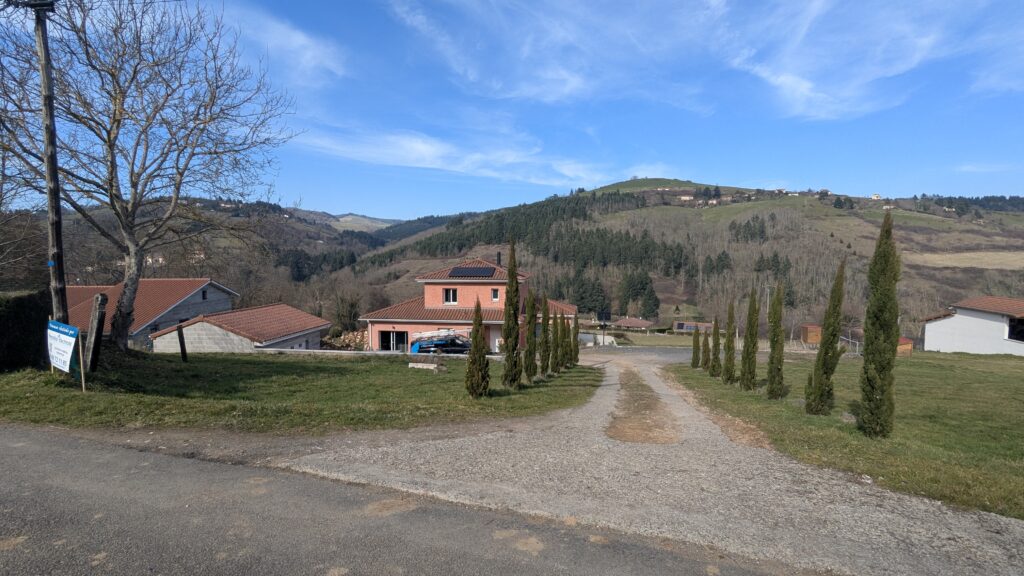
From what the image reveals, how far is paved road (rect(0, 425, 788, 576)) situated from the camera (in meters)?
3.54

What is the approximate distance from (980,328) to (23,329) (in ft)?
172

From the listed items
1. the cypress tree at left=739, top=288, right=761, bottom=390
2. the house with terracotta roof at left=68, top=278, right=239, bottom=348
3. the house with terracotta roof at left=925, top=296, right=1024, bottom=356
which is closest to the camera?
the cypress tree at left=739, top=288, right=761, bottom=390

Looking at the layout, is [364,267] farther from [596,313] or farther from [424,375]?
[424,375]

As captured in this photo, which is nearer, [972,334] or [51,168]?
[51,168]

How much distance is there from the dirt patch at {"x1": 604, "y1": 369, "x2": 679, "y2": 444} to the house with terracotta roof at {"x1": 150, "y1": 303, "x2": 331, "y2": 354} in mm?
19854

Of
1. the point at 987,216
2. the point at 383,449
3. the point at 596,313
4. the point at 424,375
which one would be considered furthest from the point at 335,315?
the point at 987,216

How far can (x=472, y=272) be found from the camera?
34312mm

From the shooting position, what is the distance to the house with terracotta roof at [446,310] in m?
31.4

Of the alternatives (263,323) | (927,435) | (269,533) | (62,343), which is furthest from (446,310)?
(269,533)

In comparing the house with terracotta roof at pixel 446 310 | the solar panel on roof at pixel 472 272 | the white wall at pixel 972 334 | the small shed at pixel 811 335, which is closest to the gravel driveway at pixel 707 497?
the house with terracotta roof at pixel 446 310

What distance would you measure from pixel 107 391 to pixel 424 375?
30.1 feet

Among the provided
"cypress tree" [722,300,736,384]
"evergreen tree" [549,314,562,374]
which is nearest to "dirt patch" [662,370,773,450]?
"cypress tree" [722,300,736,384]

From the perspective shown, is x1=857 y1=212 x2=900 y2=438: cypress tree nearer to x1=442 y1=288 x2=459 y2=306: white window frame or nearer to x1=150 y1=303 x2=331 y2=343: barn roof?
x1=150 y1=303 x2=331 y2=343: barn roof

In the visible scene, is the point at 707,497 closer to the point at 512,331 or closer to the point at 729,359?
the point at 512,331
